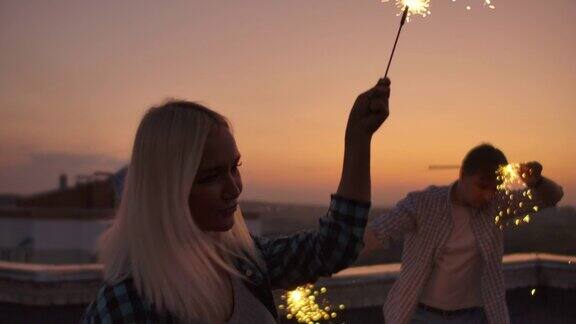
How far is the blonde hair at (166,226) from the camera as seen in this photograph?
170 centimetres

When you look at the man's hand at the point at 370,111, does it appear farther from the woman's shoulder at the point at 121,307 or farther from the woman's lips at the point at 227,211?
the woman's shoulder at the point at 121,307

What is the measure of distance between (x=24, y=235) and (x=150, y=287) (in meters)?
33.2

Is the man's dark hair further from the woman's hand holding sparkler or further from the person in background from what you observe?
the woman's hand holding sparkler

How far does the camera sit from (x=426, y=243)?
4387 millimetres

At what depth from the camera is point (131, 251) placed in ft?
5.67

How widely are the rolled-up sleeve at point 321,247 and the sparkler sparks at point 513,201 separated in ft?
8.85

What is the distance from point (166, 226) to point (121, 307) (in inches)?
8.3

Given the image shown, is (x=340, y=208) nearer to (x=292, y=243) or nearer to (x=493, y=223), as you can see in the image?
(x=292, y=243)

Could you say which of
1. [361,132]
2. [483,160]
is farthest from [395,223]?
[361,132]

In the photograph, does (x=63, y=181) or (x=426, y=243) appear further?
(x=63, y=181)

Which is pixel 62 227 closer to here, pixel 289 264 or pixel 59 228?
pixel 59 228

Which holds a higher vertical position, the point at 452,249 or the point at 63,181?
the point at 452,249

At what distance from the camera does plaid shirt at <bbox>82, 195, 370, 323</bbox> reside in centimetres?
167

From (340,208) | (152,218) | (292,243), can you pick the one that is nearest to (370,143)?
(340,208)
